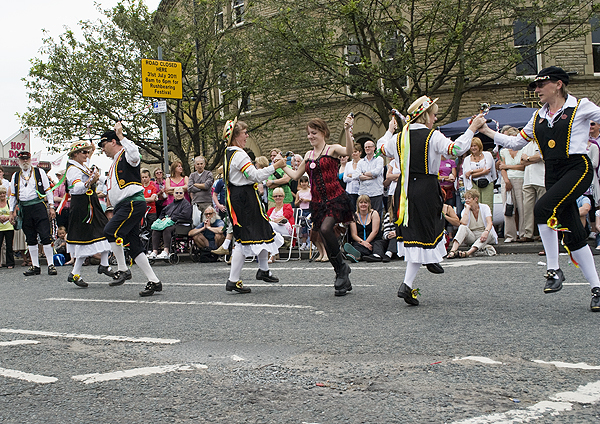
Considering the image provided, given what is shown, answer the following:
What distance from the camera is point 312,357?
4500 millimetres

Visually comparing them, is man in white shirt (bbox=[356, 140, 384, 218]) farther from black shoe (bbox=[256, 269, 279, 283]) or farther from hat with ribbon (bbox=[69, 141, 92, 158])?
hat with ribbon (bbox=[69, 141, 92, 158])

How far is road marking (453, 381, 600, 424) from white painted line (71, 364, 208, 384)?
1.92m

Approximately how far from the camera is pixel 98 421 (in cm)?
335

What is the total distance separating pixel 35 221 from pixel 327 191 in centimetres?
713

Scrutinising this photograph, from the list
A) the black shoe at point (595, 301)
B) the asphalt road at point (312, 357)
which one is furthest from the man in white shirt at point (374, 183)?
the black shoe at point (595, 301)

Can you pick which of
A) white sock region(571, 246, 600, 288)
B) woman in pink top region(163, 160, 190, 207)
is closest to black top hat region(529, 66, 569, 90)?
white sock region(571, 246, 600, 288)

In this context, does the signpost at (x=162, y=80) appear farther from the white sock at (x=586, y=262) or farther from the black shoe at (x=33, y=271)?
the white sock at (x=586, y=262)

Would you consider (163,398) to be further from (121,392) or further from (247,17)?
(247,17)

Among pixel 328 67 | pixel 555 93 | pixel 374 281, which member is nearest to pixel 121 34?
pixel 328 67

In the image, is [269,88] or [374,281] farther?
[269,88]

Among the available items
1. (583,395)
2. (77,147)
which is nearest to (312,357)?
(583,395)

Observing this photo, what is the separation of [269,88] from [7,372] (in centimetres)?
1970

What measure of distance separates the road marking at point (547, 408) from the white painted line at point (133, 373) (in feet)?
6.31

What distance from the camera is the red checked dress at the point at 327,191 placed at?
775cm
